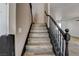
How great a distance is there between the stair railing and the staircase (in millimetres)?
60

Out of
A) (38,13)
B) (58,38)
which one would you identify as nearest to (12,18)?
(38,13)

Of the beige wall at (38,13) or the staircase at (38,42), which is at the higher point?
the beige wall at (38,13)

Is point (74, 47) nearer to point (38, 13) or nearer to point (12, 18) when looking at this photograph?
point (38, 13)

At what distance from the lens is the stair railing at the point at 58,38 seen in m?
1.52

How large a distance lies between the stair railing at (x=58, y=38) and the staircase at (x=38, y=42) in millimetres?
60

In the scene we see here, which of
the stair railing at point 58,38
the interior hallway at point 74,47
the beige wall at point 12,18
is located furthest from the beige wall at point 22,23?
the interior hallway at point 74,47

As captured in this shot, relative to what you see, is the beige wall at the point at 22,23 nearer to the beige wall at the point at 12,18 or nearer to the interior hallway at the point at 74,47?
the beige wall at the point at 12,18

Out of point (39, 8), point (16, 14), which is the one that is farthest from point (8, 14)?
point (39, 8)

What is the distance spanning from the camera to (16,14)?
5.18 feet

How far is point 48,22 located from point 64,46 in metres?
0.34

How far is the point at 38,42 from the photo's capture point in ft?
5.11

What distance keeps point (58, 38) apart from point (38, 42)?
0.25 metres

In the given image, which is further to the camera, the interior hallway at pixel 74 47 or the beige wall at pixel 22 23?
the beige wall at pixel 22 23

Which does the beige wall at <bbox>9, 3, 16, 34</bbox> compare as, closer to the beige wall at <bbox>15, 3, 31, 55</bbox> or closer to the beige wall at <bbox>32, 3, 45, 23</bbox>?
the beige wall at <bbox>15, 3, 31, 55</bbox>
